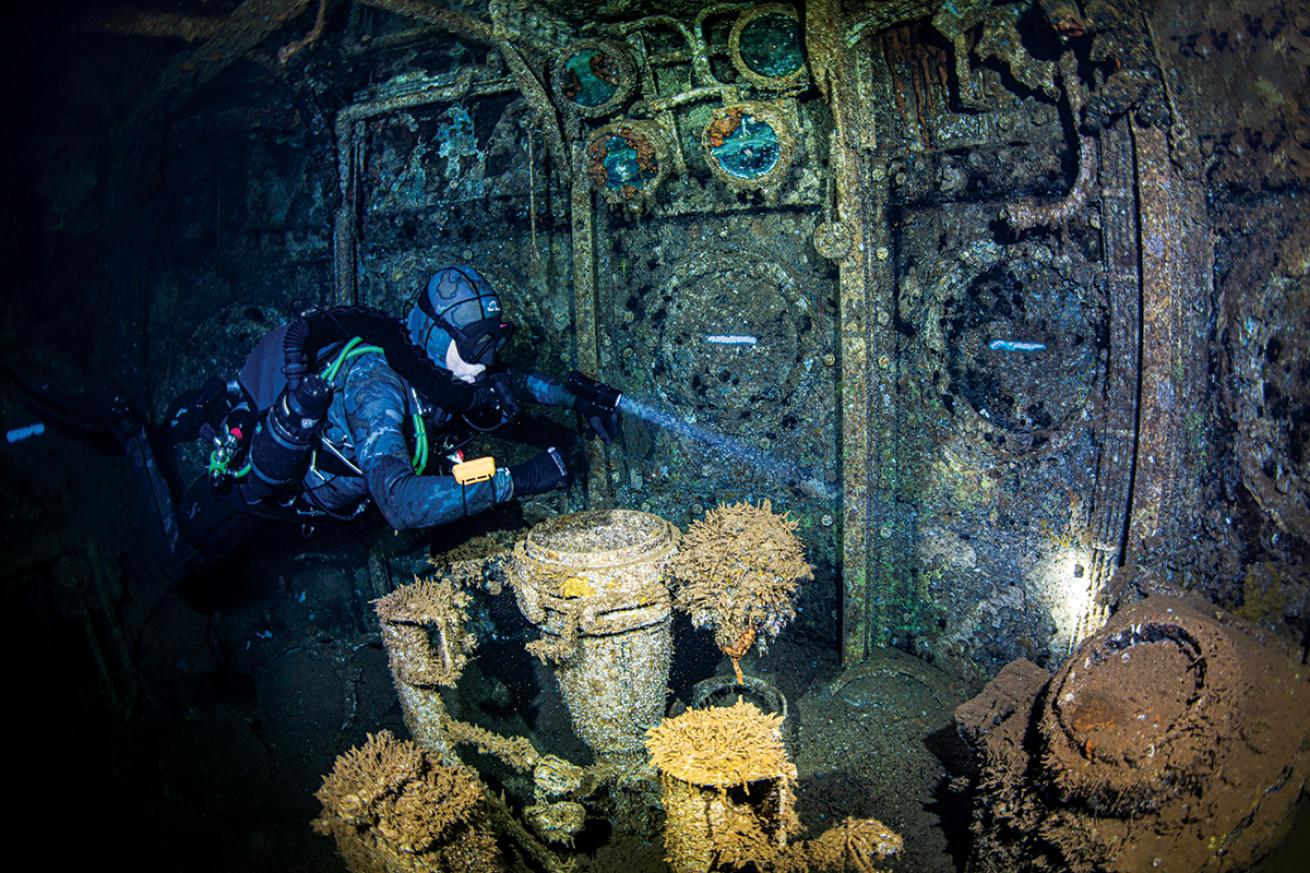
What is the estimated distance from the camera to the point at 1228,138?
2660 millimetres

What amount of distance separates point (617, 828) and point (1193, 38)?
438cm

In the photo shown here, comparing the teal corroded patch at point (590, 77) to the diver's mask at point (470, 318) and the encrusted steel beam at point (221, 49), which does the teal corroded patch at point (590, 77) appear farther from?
the encrusted steel beam at point (221, 49)

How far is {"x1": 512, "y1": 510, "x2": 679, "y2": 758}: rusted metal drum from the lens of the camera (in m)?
3.05

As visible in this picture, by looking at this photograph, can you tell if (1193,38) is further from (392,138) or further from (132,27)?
(132,27)

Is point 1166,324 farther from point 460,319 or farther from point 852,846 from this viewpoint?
point 460,319

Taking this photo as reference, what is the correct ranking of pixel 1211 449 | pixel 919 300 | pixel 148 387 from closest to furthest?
pixel 1211 449 → pixel 919 300 → pixel 148 387

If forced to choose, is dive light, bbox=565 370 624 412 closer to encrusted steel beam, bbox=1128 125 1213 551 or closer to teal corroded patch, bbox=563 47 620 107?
teal corroded patch, bbox=563 47 620 107

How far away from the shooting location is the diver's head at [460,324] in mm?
3619

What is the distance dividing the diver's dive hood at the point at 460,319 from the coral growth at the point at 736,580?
1.62 meters

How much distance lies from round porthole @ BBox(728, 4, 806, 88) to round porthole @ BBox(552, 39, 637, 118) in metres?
0.70

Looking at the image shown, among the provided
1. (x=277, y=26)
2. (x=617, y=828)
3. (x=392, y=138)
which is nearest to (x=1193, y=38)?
(x=617, y=828)

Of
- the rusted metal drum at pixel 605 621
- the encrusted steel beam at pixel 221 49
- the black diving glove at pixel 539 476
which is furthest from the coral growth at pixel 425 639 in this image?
the encrusted steel beam at pixel 221 49

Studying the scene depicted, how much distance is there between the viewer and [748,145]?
3812 mm

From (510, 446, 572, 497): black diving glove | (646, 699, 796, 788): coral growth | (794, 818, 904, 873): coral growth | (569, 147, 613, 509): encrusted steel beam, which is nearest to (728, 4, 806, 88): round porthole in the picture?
(569, 147, 613, 509): encrusted steel beam
